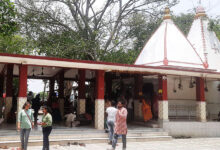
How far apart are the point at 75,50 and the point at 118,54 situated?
3850mm

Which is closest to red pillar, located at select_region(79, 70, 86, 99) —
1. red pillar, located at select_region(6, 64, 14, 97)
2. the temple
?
the temple

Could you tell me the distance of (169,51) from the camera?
52.7 ft

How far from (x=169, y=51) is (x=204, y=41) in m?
3.81

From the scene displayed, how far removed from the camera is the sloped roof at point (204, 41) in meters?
17.5

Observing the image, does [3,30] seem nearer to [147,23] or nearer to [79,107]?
[79,107]

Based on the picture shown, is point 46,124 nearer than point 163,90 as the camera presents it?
Yes

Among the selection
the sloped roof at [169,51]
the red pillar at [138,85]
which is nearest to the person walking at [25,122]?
the red pillar at [138,85]

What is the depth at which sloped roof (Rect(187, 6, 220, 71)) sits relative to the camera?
17.5 meters

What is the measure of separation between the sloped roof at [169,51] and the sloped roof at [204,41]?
139 cm

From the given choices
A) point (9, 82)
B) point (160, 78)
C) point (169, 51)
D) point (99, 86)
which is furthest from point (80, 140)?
point (169, 51)

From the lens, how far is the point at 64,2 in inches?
763

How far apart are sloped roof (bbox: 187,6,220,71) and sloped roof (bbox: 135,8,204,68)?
1.39m

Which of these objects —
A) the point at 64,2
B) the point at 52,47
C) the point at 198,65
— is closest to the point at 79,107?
the point at 52,47

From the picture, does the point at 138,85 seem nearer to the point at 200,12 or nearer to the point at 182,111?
the point at 182,111
